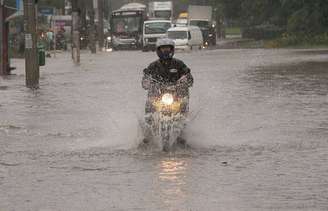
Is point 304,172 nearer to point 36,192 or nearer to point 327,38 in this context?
point 36,192

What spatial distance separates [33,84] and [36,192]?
18.1 metres

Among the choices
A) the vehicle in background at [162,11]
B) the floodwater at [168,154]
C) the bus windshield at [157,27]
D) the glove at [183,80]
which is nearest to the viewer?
the floodwater at [168,154]

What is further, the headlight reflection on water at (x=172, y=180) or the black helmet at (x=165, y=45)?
the black helmet at (x=165, y=45)

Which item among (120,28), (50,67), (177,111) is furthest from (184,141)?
(120,28)

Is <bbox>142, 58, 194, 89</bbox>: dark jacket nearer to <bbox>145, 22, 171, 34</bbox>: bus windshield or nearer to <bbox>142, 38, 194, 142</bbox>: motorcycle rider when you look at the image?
<bbox>142, 38, 194, 142</bbox>: motorcycle rider

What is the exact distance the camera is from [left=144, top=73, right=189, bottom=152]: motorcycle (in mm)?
13531

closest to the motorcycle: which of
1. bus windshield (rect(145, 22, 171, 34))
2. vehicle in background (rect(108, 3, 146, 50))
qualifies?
bus windshield (rect(145, 22, 171, 34))

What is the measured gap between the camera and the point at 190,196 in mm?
9945

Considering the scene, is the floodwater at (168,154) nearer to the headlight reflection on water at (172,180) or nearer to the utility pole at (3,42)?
the headlight reflection on water at (172,180)

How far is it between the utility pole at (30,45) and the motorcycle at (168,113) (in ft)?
46.9

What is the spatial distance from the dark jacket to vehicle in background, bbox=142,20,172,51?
51.2 metres

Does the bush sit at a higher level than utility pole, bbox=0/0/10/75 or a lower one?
lower

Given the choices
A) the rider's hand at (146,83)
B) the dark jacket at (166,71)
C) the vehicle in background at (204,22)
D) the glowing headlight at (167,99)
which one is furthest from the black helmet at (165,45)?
the vehicle in background at (204,22)

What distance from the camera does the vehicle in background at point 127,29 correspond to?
2805 inches
